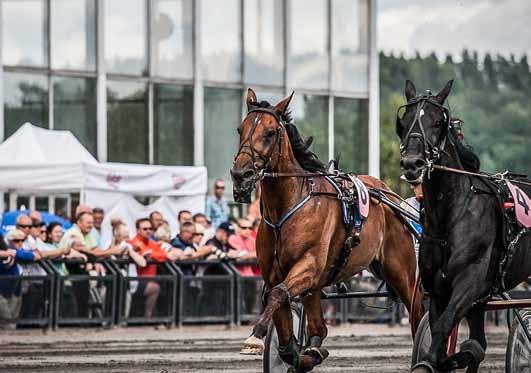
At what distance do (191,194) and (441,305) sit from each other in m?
13.3

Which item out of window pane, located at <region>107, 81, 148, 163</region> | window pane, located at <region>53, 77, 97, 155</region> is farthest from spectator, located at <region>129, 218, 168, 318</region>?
window pane, located at <region>107, 81, 148, 163</region>

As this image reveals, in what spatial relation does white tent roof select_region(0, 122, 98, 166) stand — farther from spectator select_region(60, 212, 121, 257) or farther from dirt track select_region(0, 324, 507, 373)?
dirt track select_region(0, 324, 507, 373)

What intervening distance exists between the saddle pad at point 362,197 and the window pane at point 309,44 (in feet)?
56.1

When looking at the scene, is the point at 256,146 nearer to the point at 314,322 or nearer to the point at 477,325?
the point at 314,322

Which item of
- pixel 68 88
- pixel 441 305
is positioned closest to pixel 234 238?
pixel 68 88

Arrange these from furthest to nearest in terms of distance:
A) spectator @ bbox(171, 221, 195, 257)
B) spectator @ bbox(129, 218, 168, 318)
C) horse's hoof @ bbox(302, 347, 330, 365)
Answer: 1. spectator @ bbox(171, 221, 195, 257)
2. spectator @ bbox(129, 218, 168, 318)
3. horse's hoof @ bbox(302, 347, 330, 365)

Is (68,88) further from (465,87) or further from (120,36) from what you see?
(465,87)

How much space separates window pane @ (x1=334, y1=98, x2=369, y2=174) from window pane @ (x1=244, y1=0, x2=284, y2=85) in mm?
1910

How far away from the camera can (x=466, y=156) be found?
10219mm

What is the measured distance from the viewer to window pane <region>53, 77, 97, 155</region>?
25.9m

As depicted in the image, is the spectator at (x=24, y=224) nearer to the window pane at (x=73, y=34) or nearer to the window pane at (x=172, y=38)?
the window pane at (x=73, y=34)

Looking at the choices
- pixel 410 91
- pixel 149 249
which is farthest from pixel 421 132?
pixel 149 249

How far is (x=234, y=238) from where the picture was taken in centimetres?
2106

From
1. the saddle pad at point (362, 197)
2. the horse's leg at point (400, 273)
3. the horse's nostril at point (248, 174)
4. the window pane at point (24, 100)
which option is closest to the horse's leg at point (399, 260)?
the horse's leg at point (400, 273)
